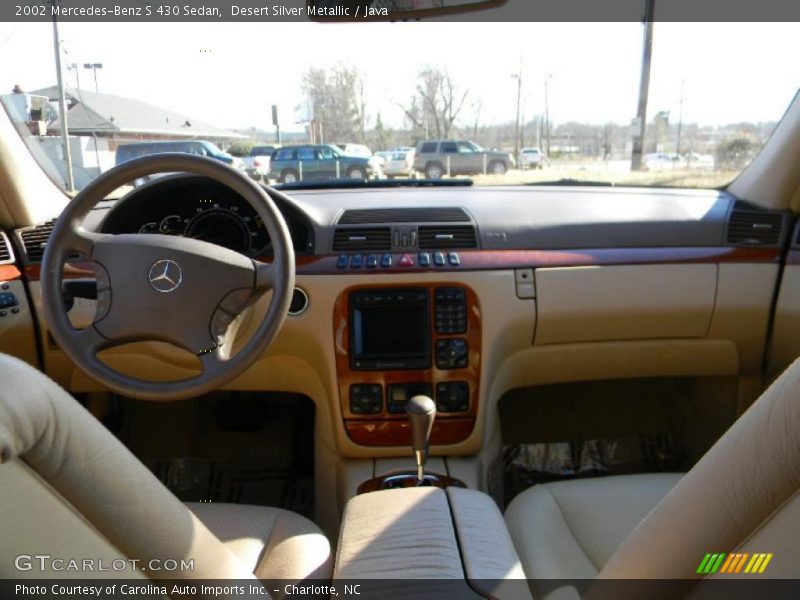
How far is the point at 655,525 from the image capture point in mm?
982

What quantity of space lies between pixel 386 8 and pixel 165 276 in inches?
47.6

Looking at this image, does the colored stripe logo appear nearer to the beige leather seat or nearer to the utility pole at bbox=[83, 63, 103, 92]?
the beige leather seat

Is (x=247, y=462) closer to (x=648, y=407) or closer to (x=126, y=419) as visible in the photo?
(x=126, y=419)

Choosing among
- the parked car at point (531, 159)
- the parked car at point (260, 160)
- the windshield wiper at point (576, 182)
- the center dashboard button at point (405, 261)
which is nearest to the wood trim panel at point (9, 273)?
the parked car at point (260, 160)

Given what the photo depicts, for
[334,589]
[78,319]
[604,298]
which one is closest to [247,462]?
[78,319]

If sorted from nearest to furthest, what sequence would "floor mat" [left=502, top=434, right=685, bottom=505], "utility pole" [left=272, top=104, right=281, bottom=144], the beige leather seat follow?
1. the beige leather seat
2. "utility pole" [left=272, top=104, right=281, bottom=144]
3. "floor mat" [left=502, top=434, right=685, bottom=505]

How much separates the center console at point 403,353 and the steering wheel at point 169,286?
0.69 metres

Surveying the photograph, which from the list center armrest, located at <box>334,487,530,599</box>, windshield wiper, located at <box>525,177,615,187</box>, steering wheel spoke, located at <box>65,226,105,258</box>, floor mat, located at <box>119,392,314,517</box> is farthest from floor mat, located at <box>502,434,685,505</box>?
steering wheel spoke, located at <box>65,226,105,258</box>

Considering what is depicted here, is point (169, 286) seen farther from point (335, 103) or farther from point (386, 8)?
point (335, 103)

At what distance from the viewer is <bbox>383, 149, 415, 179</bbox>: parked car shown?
3.11 meters

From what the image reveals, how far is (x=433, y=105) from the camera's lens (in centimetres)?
303

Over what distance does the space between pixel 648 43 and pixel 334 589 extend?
2.60 metres

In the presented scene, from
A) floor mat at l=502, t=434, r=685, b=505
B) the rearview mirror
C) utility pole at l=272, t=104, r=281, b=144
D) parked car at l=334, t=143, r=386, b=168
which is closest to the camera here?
the rearview mirror

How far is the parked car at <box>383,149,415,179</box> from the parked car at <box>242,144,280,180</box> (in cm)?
52
